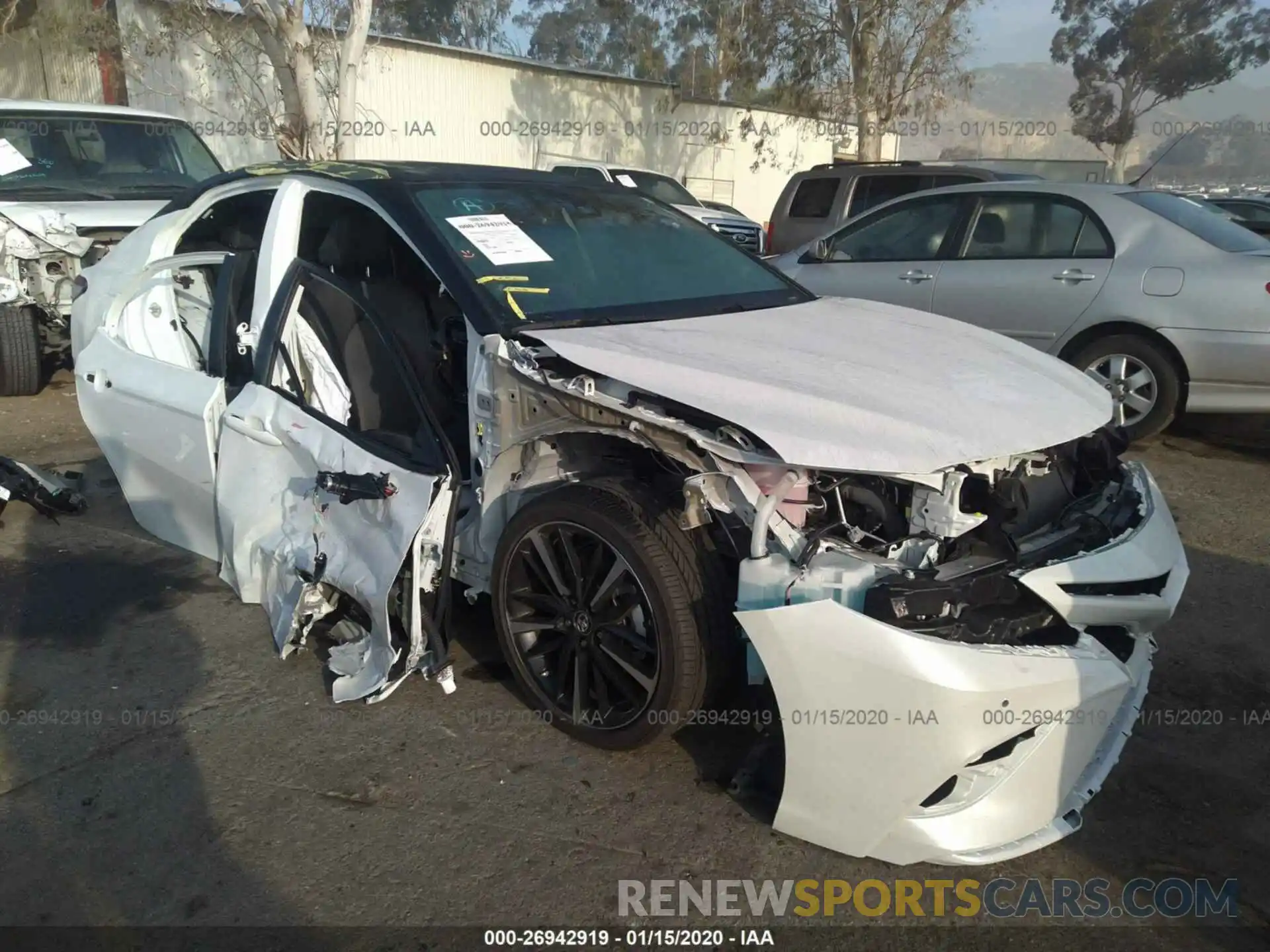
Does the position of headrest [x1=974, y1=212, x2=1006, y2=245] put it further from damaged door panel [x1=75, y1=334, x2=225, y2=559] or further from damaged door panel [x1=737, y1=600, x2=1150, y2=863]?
damaged door panel [x1=75, y1=334, x2=225, y2=559]

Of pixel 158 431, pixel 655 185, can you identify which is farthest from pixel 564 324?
pixel 655 185

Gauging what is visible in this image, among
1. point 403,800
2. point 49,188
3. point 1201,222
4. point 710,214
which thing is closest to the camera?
point 403,800

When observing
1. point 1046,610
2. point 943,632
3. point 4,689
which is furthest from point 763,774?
point 4,689

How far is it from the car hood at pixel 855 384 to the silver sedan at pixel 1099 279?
2.92 metres

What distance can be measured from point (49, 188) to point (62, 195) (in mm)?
209

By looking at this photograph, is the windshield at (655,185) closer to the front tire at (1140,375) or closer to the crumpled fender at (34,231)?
the crumpled fender at (34,231)

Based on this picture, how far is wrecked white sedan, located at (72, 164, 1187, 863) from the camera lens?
224 cm

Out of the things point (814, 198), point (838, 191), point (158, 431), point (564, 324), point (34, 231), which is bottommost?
point (158, 431)

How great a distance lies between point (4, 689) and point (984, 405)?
10.9ft

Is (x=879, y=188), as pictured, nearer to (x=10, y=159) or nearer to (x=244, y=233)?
(x=10, y=159)

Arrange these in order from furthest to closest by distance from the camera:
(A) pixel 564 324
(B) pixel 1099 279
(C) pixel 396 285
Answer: (B) pixel 1099 279 → (C) pixel 396 285 → (A) pixel 564 324

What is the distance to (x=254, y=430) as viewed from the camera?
332 centimetres

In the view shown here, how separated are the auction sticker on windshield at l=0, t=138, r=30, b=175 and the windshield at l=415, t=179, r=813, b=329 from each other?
18.8 ft

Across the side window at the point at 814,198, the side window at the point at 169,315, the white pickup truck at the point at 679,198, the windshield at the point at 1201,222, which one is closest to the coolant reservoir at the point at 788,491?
the side window at the point at 169,315
